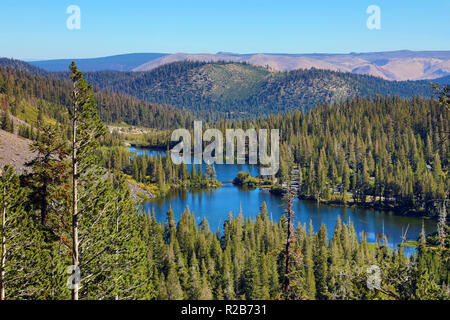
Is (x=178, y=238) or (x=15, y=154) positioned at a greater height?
(x=15, y=154)

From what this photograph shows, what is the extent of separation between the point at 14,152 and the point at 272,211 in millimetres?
49162

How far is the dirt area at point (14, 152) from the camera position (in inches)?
2690

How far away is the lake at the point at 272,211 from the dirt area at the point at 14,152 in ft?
75.1

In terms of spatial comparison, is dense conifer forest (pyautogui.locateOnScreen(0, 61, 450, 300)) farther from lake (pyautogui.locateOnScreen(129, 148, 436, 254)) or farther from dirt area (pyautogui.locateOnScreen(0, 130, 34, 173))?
dirt area (pyautogui.locateOnScreen(0, 130, 34, 173))

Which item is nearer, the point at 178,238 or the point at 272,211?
the point at 178,238

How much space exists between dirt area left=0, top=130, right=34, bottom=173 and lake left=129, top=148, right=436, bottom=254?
22.9 metres

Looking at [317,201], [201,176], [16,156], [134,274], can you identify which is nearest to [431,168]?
[317,201]

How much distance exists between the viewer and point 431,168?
109 metres

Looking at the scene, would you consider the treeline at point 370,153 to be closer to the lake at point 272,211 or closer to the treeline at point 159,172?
the lake at point 272,211

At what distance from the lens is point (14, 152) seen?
7662 centimetres

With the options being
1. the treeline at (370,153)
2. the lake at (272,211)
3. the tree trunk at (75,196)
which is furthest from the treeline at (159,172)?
the tree trunk at (75,196)

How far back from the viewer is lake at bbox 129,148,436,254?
71.2 m

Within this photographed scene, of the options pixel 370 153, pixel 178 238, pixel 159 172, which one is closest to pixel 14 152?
pixel 159 172

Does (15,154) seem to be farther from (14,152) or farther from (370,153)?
(370,153)
